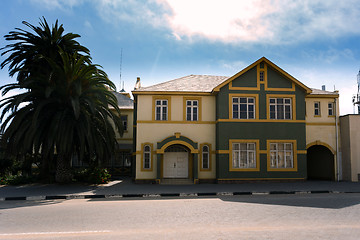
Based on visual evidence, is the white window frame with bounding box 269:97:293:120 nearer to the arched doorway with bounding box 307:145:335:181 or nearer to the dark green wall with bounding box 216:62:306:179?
the dark green wall with bounding box 216:62:306:179

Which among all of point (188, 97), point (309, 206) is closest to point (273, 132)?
point (188, 97)

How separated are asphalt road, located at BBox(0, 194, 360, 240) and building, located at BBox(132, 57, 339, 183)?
864 cm

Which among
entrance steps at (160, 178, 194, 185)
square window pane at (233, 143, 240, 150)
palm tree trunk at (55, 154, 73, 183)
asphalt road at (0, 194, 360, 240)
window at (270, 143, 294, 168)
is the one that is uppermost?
square window pane at (233, 143, 240, 150)

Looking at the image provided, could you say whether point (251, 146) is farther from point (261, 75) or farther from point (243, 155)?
point (261, 75)

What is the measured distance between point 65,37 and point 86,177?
9.65 m

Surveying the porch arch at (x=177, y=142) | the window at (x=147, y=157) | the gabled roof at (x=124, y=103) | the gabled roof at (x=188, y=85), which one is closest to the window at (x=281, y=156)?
the porch arch at (x=177, y=142)

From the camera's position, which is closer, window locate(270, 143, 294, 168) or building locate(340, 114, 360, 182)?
window locate(270, 143, 294, 168)

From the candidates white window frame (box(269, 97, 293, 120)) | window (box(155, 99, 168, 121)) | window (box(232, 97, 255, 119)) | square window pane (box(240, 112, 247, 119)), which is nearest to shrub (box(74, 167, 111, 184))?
window (box(155, 99, 168, 121))

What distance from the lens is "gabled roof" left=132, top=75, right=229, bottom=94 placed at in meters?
21.2

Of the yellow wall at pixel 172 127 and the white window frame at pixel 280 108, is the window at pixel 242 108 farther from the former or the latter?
the yellow wall at pixel 172 127

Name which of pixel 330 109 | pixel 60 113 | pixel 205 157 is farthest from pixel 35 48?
pixel 330 109

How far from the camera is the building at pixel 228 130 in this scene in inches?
800

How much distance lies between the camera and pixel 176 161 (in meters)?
21.6

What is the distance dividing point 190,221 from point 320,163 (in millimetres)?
18417
